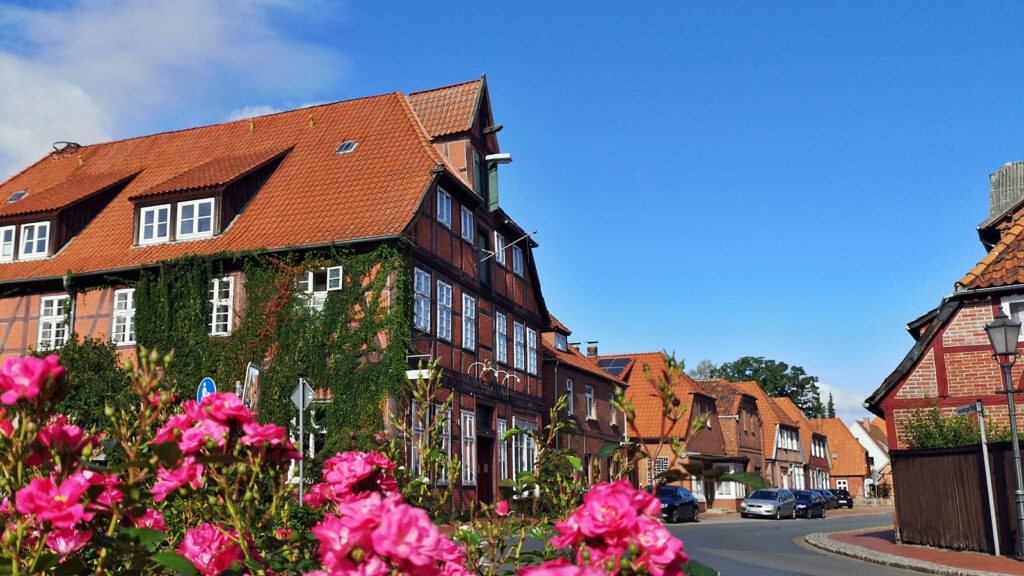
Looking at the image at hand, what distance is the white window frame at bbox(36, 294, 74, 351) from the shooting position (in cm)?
2422

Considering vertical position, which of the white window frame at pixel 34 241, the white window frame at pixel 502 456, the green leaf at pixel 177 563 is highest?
the white window frame at pixel 34 241

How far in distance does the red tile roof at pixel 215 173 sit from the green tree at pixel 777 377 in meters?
73.6

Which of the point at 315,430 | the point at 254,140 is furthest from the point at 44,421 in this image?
the point at 254,140

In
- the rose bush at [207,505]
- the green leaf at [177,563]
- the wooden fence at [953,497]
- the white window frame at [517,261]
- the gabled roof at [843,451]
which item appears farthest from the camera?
the gabled roof at [843,451]

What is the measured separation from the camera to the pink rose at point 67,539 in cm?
271

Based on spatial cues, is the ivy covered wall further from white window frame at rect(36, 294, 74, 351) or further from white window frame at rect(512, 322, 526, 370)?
white window frame at rect(512, 322, 526, 370)

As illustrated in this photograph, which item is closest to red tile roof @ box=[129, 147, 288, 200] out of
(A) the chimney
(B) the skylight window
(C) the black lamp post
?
(B) the skylight window

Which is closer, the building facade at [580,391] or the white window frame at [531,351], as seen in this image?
the white window frame at [531,351]

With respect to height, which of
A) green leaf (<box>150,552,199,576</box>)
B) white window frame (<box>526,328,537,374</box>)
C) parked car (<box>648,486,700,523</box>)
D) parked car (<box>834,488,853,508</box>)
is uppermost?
white window frame (<box>526,328,537,374</box>)

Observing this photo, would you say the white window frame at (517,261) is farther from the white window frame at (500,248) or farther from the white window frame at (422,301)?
the white window frame at (422,301)

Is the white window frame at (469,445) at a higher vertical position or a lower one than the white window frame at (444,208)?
lower

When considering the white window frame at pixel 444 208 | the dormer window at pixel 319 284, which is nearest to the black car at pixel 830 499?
the white window frame at pixel 444 208

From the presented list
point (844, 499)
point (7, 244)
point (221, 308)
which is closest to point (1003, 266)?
point (221, 308)

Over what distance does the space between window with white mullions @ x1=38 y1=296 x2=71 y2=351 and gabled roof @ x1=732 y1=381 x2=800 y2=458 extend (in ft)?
154
